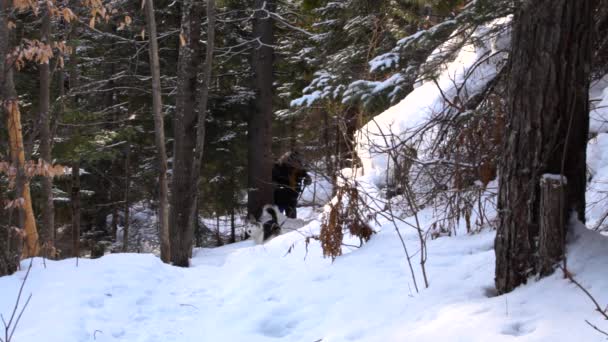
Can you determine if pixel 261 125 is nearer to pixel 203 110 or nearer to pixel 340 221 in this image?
pixel 203 110

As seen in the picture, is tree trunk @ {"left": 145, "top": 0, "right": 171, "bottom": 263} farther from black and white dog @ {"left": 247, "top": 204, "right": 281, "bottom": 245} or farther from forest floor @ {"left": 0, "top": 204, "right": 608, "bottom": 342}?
black and white dog @ {"left": 247, "top": 204, "right": 281, "bottom": 245}

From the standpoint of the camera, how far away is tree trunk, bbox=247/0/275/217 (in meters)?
14.0

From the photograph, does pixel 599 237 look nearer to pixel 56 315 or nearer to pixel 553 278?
pixel 553 278

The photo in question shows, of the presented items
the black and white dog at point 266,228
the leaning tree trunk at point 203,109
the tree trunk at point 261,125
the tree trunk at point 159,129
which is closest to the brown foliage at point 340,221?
the leaning tree trunk at point 203,109

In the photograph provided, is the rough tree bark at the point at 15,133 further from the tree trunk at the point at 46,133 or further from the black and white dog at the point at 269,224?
the black and white dog at the point at 269,224

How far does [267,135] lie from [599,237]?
11.3 metres

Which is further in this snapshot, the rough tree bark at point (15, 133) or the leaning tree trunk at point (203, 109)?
the leaning tree trunk at point (203, 109)

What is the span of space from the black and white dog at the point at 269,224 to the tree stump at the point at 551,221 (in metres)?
A: 9.80

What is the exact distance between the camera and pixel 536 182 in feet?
10.9

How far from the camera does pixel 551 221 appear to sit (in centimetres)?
325

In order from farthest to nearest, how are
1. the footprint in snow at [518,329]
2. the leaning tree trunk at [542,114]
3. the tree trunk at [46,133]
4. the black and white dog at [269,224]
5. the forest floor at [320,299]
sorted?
the black and white dog at [269,224], the tree trunk at [46,133], the leaning tree trunk at [542,114], the forest floor at [320,299], the footprint in snow at [518,329]

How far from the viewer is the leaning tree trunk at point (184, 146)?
33.3 feet

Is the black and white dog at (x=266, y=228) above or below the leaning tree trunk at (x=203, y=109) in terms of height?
below

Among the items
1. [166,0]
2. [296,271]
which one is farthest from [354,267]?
[166,0]
